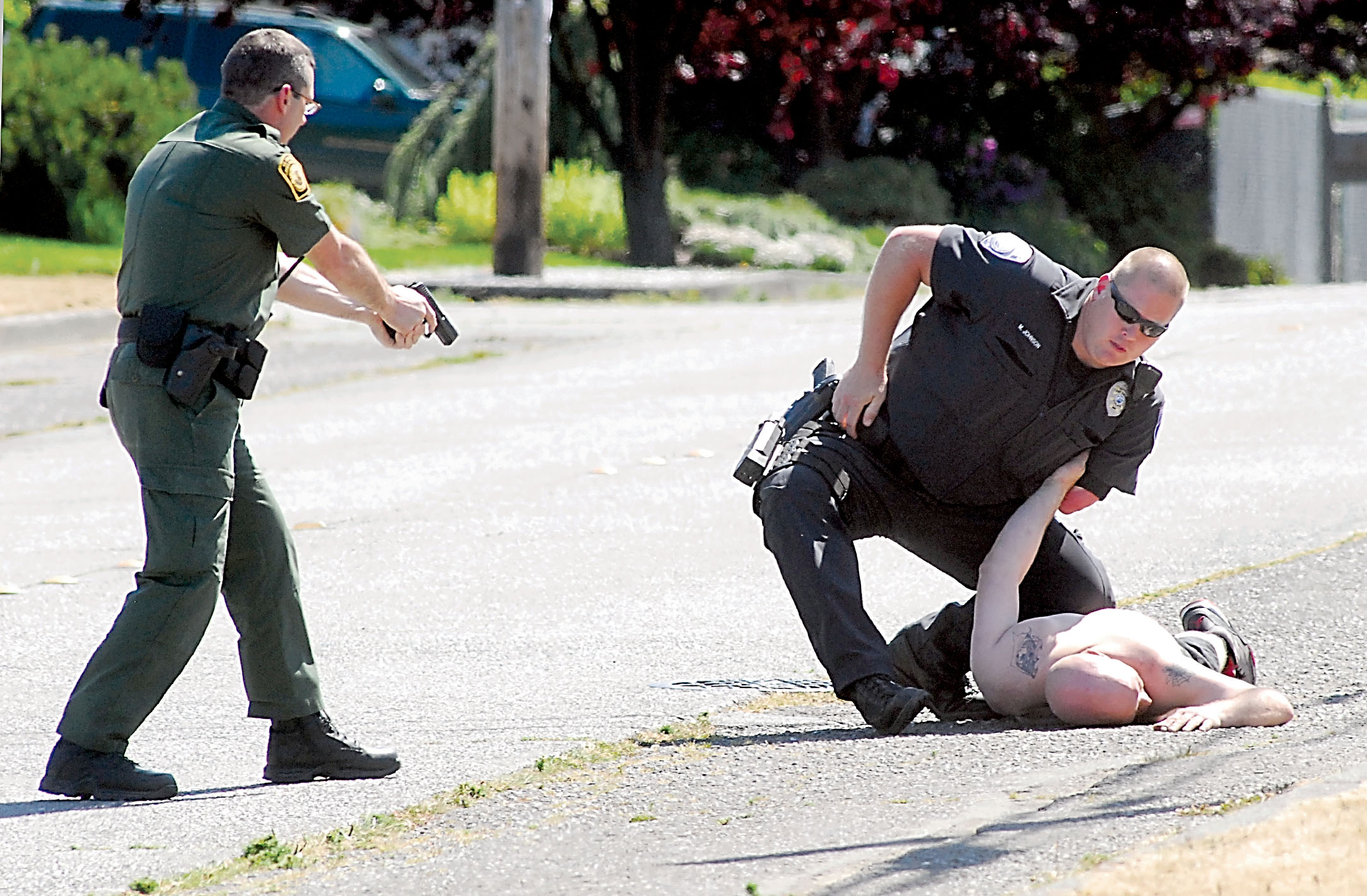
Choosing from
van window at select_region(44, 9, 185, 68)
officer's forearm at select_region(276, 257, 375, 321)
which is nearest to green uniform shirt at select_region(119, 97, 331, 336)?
officer's forearm at select_region(276, 257, 375, 321)

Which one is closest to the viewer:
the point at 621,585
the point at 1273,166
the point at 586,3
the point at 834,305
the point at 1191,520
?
the point at 621,585

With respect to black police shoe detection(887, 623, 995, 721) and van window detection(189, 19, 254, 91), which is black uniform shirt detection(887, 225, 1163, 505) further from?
van window detection(189, 19, 254, 91)

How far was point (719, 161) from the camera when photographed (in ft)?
67.2

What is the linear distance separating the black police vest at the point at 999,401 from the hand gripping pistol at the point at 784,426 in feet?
0.83

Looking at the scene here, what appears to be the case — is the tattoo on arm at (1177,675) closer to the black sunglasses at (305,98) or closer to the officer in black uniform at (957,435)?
the officer in black uniform at (957,435)

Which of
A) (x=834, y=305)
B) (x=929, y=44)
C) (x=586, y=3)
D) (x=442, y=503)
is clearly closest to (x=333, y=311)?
(x=442, y=503)

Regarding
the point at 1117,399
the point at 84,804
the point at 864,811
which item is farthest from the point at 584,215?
the point at 864,811

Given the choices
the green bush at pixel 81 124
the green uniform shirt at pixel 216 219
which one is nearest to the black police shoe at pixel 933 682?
the green uniform shirt at pixel 216 219

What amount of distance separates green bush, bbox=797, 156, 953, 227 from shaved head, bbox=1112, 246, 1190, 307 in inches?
542

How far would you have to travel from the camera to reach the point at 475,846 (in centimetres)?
379

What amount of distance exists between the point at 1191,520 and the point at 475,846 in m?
4.34

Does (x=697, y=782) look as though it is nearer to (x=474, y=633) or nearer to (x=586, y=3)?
(x=474, y=633)

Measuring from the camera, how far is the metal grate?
17.5 ft

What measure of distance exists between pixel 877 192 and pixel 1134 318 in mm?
14251
